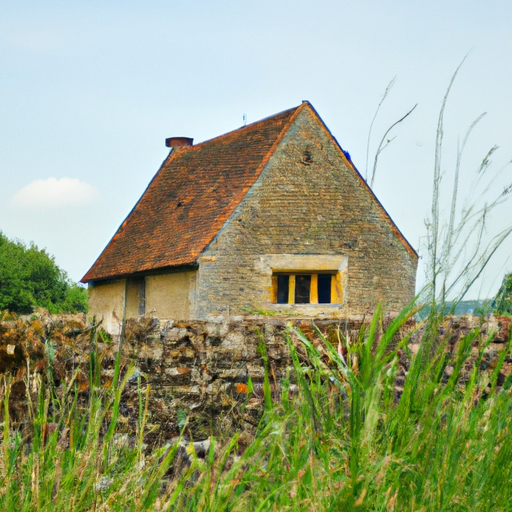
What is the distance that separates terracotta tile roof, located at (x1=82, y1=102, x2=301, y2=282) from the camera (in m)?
18.0

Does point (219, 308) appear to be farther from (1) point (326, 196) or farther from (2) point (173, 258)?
(1) point (326, 196)

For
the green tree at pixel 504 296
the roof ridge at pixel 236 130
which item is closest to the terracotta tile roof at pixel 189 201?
the roof ridge at pixel 236 130

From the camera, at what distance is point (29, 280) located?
47.4m

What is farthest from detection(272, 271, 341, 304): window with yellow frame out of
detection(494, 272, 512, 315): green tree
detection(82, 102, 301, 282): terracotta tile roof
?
detection(494, 272, 512, 315): green tree

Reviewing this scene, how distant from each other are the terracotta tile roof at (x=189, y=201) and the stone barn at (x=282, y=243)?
0.06 m

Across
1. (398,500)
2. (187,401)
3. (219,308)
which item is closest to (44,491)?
(398,500)

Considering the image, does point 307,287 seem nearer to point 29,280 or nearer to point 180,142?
point 180,142

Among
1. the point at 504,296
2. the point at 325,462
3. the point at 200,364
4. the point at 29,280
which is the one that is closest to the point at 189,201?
the point at 200,364

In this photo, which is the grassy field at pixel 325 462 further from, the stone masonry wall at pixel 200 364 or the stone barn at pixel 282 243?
the stone barn at pixel 282 243

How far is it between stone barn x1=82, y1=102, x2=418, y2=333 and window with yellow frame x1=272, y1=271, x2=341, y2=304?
0.9 inches

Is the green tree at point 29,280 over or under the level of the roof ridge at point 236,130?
under

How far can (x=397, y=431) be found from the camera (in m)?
3.50

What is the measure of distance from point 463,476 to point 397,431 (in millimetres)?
357

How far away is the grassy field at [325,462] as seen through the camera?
3.17 m
